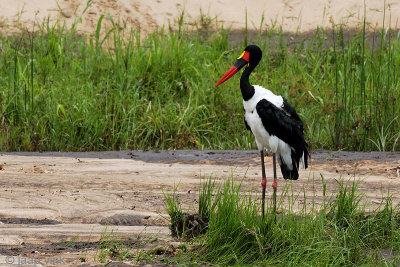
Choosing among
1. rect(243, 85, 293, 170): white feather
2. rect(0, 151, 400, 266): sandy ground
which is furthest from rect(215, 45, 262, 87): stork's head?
rect(0, 151, 400, 266): sandy ground

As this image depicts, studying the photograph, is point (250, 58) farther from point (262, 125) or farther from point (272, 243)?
point (272, 243)

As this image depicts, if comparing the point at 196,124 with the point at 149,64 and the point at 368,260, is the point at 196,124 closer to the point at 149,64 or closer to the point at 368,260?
the point at 149,64

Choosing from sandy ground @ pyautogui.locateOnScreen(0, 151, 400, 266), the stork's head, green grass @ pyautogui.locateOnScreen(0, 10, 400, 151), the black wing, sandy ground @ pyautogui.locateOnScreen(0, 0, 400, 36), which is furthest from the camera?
sandy ground @ pyautogui.locateOnScreen(0, 0, 400, 36)

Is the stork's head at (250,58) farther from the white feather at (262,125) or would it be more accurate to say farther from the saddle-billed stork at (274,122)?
the white feather at (262,125)

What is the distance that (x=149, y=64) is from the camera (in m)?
7.59

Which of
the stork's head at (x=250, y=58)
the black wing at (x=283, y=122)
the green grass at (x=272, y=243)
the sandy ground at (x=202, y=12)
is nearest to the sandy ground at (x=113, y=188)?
the green grass at (x=272, y=243)

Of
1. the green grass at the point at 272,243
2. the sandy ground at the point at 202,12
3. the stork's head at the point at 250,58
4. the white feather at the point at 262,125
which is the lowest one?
the green grass at the point at 272,243

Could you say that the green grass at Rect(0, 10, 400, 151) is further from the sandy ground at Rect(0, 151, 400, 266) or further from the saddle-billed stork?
the saddle-billed stork

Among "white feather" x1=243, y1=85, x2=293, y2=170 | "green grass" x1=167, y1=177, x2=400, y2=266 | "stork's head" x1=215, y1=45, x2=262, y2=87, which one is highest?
"stork's head" x1=215, y1=45, x2=262, y2=87

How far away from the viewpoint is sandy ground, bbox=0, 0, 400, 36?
10023 millimetres

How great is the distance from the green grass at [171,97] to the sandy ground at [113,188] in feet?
1.22

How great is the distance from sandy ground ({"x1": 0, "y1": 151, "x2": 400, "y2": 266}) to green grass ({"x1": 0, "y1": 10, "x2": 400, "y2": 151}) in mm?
372

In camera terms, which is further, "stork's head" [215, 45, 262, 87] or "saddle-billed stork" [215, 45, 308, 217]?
"stork's head" [215, 45, 262, 87]

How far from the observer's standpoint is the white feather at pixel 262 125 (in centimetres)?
418
